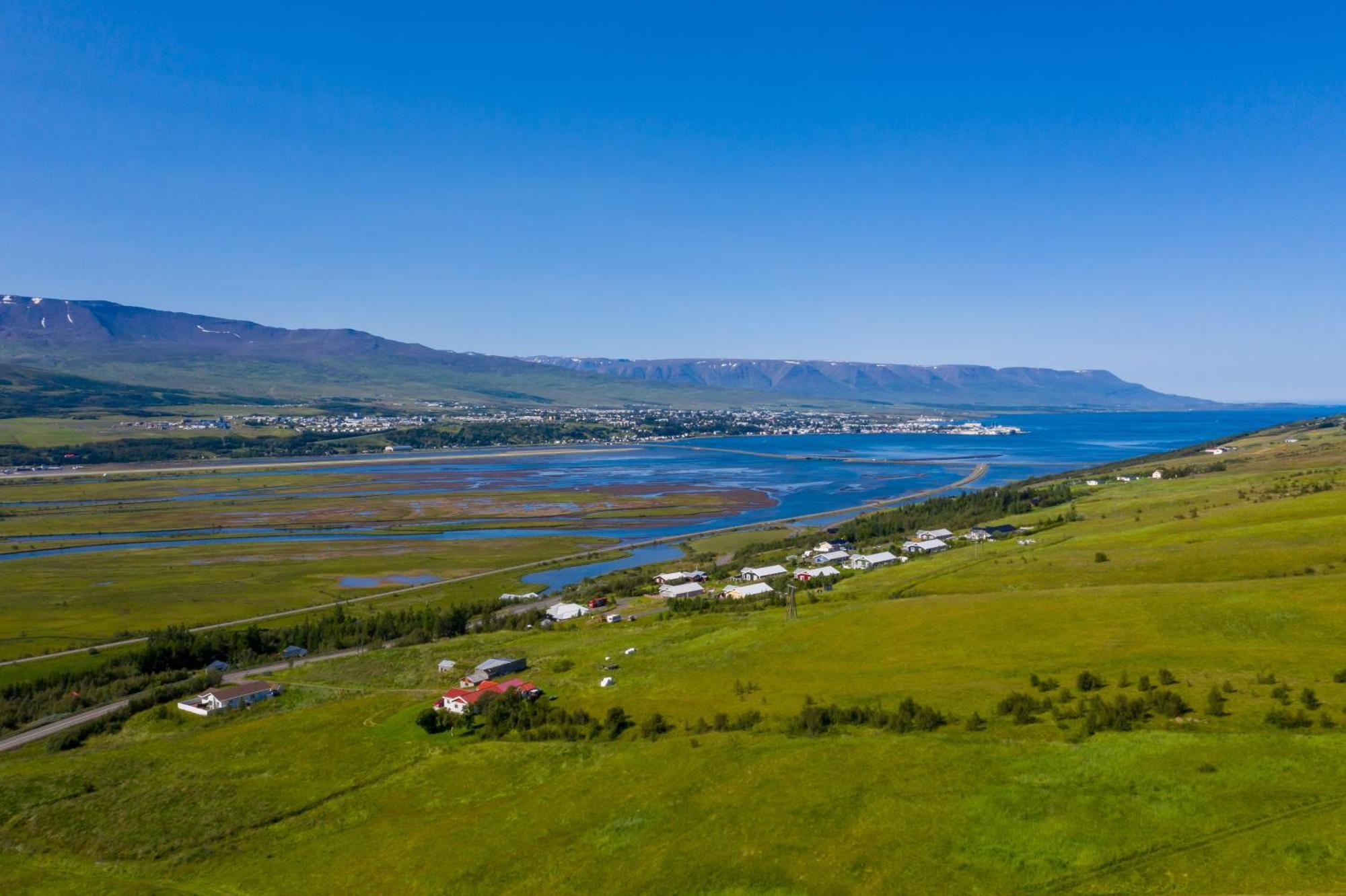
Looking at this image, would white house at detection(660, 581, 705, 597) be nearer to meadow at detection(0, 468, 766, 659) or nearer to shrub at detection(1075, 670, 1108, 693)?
meadow at detection(0, 468, 766, 659)

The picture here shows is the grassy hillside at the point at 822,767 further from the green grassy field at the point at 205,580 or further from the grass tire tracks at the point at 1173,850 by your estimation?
the green grassy field at the point at 205,580

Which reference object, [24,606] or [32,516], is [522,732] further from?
[32,516]

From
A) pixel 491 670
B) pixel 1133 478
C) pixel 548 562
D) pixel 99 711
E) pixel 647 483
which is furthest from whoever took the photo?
pixel 647 483

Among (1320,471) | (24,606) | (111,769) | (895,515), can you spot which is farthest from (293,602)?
(1320,471)

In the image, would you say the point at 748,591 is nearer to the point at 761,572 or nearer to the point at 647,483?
the point at 761,572

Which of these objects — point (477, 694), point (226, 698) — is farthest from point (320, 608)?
point (477, 694)

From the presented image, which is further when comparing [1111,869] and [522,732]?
[522,732]
